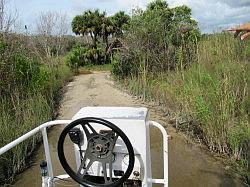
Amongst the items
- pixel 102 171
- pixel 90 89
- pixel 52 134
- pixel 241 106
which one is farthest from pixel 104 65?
pixel 102 171

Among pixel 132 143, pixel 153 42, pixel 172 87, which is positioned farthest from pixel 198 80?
pixel 153 42

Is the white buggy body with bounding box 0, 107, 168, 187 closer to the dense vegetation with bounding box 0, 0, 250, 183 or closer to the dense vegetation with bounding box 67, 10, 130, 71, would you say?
the dense vegetation with bounding box 0, 0, 250, 183

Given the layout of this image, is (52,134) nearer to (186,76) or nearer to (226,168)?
(186,76)

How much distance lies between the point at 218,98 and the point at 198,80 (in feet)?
2.66

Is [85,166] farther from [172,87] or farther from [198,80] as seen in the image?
[172,87]

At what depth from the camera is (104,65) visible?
18.0 meters

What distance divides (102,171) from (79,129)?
1.03 feet

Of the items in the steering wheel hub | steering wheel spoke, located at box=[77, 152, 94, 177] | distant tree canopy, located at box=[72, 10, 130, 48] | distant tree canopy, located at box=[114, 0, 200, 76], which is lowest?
steering wheel spoke, located at box=[77, 152, 94, 177]

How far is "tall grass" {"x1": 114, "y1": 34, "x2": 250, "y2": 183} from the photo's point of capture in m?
3.80

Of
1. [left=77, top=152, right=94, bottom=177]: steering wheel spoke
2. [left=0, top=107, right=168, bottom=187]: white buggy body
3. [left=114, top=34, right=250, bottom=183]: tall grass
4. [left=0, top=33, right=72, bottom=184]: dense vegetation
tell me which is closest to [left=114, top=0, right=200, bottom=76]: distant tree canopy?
[left=114, top=34, right=250, bottom=183]: tall grass

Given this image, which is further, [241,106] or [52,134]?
[52,134]

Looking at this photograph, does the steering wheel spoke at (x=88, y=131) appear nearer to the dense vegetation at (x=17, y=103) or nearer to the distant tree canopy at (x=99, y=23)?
the dense vegetation at (x=17, y=103)

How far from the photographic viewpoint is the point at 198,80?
4.85 m

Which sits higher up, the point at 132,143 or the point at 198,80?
the point at 198,80
